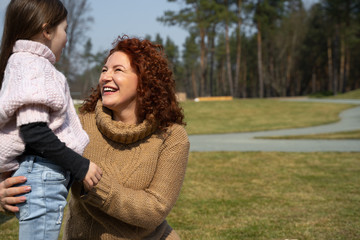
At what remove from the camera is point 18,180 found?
1.88 meters

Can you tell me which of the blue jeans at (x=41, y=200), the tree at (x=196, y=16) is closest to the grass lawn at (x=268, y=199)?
the blue jeans at (x=41, y=200)

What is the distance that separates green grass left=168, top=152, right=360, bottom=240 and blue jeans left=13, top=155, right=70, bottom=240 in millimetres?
2713

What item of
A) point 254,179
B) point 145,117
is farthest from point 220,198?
point 145,117

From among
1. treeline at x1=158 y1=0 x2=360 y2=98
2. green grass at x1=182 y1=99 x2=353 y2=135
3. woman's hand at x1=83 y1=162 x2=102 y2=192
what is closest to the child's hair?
woman's hand at x1=83 y1=162 x2=102 y2=192

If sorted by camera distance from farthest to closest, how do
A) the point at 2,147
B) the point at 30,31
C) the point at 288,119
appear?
the point at 288,119 → the point at 30,31 → the point at 2,147

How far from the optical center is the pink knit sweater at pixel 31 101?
71.7 inches

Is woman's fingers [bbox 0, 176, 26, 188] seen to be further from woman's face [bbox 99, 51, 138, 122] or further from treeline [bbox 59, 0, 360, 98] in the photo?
treeline [bbox 59, 0, 360, 98]

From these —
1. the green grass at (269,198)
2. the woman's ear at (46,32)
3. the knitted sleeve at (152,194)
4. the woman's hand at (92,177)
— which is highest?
the woman's ear at (46,32)

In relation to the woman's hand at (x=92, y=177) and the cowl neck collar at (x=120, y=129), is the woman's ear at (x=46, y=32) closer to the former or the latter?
the cowl neck collar at (x=120, y=129)

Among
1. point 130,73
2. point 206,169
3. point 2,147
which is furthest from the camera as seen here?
point 206,169

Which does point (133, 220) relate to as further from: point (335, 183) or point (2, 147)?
point (335, 183)

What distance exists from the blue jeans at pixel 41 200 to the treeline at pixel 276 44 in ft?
68.7

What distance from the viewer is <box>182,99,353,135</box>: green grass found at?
789 inches

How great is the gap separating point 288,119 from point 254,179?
1569cm
